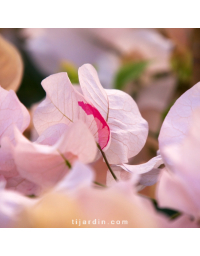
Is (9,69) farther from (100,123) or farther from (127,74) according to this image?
(127,74)

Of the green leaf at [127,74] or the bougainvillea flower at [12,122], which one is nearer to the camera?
the bougainvillea flower at [12,122]

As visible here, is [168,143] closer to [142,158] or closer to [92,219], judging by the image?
[92,219]

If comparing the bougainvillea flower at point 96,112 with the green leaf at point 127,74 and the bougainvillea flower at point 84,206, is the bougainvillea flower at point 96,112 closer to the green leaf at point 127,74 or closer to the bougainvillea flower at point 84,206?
the bougainvillea flower at point 84,206

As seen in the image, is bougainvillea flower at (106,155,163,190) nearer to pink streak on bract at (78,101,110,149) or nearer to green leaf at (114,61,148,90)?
pink streak on bract at (78,101,110,149)

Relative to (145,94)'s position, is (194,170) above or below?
above

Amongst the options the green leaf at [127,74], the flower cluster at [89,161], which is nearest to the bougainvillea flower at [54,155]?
the flower cluster at [89,161]
